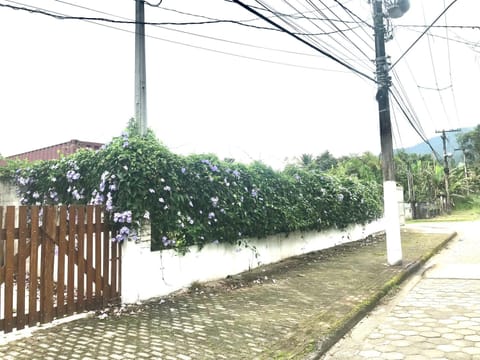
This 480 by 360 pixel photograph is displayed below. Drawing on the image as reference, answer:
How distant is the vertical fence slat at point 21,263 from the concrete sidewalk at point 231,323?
24 cm

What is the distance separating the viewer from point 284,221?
844 centimetres

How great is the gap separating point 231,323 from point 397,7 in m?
7.73

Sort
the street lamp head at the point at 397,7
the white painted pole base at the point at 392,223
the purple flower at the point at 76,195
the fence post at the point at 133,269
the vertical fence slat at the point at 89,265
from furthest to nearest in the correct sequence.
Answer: the street lamp head at the point at 397,7 < the white painted pole base at the point at 392,223 < the purple flower at the point at 76,195 < the fence post at the point at 133,269 < the vertical fence slat at the point at 89,265

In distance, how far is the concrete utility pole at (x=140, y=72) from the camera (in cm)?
691

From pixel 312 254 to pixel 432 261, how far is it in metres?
2.94

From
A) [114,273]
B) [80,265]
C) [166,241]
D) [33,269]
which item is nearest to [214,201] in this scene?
[166,241]

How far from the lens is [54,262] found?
490cm

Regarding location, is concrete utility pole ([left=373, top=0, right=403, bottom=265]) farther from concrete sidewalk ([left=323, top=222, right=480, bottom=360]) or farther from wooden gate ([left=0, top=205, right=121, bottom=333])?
wooden gate ([left=0, top=205, right=121, bottom=333])

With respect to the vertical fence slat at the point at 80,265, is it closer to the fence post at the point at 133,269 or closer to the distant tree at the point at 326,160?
the fence post at the point at 133,269

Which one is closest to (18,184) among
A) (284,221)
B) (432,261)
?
(284,221)

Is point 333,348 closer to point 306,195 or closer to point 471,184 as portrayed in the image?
point 306,195

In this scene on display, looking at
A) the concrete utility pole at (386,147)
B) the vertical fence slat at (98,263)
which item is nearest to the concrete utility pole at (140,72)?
the vertical fence slat at (98,263)

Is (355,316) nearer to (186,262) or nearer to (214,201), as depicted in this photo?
(186,262)

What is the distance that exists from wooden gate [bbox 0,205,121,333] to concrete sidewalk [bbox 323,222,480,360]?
288 centimetres
